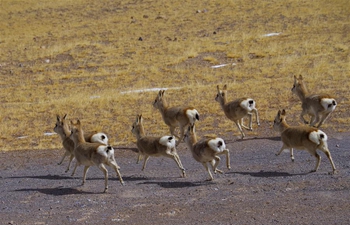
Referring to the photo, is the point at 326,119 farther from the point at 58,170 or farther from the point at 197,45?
the point at 197,45

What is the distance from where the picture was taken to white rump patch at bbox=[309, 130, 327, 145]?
13.5 m

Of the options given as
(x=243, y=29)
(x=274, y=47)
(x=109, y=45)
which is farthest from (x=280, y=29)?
(x=109, y=45)

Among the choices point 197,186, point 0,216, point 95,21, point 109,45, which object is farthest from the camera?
point 95,21

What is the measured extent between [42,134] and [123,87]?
9244mm

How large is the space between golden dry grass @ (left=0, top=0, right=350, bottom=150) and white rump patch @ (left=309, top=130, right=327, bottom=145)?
5418 millimetres

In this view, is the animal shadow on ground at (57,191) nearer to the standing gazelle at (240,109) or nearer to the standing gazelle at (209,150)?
the standing gazelle at (209,150)

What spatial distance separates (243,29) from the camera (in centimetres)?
4381

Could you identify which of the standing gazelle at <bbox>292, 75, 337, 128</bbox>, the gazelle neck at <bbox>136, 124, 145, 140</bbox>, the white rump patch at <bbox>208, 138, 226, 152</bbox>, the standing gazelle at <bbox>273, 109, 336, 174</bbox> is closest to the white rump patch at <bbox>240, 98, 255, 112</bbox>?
the standing gazelle at <bbox>292, 75, 337, 128</bbox>

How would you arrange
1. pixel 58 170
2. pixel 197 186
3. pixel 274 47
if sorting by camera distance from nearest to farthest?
1. pixel 197 186
2. pixel 58 170
3. pixel 274 47

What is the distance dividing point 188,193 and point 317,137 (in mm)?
3131

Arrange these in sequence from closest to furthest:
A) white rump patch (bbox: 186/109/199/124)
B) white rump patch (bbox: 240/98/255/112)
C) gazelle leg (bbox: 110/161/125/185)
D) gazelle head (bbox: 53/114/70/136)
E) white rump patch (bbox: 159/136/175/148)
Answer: gazelle leg (bbox: 110/161/125/185)
white rump patch (bbox: 159/136/175/148)
gazelle head (bbox: 53/114/70/136)
white rump patch (bbox: 186/109/199/124)
white rump patch (bbox: 240/98/255/112)

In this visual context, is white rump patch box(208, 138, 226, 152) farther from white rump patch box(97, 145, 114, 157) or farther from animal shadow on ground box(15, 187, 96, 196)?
animal shadow on ground box(15, 187, 96, 196)

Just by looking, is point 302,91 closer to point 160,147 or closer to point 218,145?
point 160,147

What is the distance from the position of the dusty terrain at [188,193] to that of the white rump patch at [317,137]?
27.6 inches
